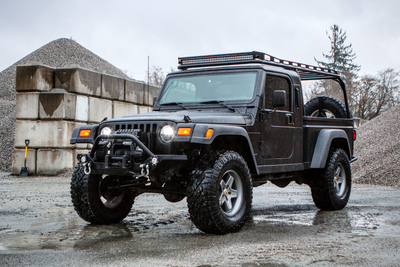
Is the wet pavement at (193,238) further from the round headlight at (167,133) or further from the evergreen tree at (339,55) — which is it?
the evergreen tree at (339,55)

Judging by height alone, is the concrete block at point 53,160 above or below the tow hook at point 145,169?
below

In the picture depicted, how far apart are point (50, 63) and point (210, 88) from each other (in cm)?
2200

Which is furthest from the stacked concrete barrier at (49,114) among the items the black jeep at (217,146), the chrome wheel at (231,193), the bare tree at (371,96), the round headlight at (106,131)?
the bare tree at (371,96)

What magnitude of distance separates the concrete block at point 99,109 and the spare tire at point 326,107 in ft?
28.1

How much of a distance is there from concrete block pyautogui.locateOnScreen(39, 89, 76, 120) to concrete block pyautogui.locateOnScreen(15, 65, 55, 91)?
295 mm

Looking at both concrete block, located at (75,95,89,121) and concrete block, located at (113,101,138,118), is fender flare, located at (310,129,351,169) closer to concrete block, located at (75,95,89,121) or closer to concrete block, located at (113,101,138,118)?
concrete block, located at (75,95,89,121)

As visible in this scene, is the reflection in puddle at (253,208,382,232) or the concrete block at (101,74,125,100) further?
the concrete block at (101,74,125,100)

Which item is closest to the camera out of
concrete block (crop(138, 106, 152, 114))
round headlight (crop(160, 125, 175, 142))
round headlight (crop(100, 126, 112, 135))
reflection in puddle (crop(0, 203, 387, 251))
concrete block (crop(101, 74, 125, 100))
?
reflection in puddle (crop(0, 203, 387, 251))

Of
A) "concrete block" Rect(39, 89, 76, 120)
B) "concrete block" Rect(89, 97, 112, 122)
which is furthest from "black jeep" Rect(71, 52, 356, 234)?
"concrete block" Rect(89, 97, 112, 122)

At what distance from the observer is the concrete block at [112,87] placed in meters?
16.2

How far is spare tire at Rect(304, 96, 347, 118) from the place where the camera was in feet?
28.4

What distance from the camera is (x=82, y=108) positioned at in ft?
50.2

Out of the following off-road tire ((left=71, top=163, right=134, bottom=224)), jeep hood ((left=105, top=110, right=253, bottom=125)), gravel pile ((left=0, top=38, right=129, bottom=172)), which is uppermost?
gravel pile ((left=0, top=38, right=129, bottom=172))

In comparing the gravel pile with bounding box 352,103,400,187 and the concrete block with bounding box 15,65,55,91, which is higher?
the concrete block with bounding box 15,65,55,91
